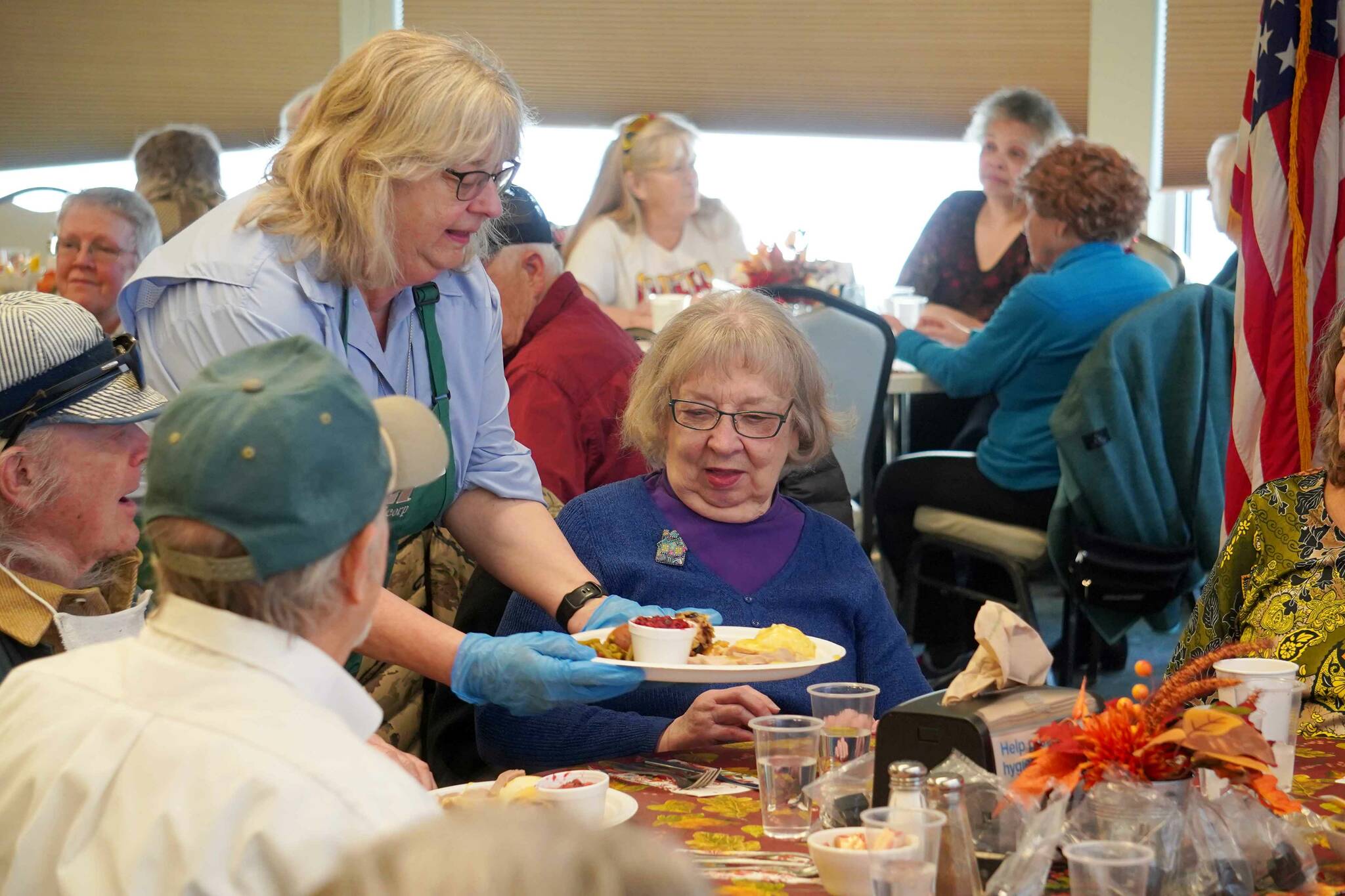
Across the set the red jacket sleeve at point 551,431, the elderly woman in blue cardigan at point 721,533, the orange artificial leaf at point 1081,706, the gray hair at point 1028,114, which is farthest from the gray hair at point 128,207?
the orange artificial leaf at point 1081,706

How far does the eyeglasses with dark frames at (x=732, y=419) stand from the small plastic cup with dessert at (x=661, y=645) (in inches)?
23.8

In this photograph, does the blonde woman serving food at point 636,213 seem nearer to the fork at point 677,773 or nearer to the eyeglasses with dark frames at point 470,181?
the eyeglasses with dark frames at point 470,181

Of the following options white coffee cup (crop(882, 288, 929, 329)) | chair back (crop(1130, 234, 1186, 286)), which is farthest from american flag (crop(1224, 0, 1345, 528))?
chair back (crop(1130, 234, 1186, 286))

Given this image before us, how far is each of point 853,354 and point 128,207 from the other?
2408mm

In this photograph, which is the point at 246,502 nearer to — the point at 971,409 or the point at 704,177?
the point at 971,409

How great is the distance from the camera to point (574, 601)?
2176 mm

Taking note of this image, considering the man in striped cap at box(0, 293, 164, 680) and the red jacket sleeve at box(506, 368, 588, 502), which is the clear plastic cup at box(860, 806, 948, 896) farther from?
the red jacket sleeve at box(506, 368, 588, 502)

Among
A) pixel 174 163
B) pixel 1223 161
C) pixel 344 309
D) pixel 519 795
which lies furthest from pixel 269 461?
pixel 174 163

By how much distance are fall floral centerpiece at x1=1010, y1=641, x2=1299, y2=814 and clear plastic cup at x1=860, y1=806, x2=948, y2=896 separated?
0.37 ft

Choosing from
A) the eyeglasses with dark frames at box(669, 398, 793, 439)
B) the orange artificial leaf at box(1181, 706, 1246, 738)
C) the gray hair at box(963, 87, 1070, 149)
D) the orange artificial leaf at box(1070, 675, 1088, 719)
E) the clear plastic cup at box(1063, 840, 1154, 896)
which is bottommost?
the clear plastic cup at box(1063, 840, 1154, 896)

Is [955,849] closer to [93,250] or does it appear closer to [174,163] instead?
[93,250]

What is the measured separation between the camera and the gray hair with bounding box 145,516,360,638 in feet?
3.54

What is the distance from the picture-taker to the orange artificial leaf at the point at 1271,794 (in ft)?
4.38

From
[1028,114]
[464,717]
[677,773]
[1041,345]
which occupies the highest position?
[1028,114]
